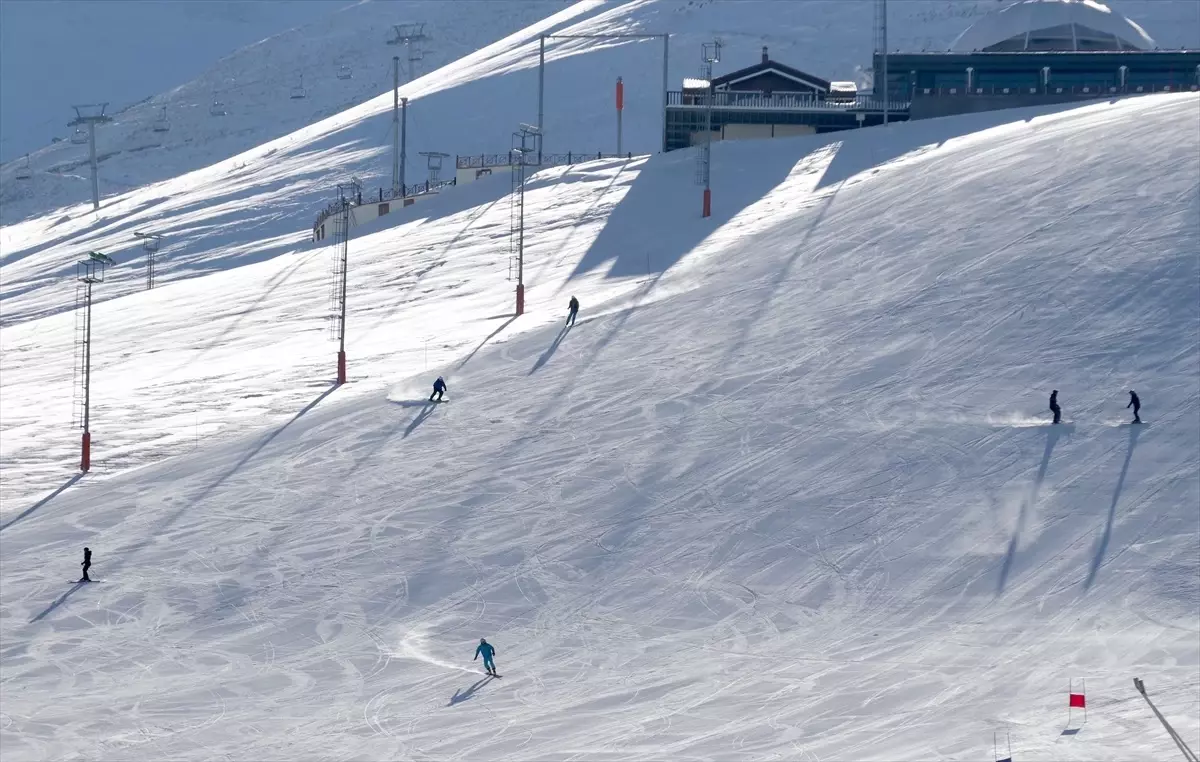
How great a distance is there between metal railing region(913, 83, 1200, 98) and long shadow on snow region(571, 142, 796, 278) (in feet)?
22.8

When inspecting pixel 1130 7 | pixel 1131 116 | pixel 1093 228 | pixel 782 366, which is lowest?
pixel 782 366

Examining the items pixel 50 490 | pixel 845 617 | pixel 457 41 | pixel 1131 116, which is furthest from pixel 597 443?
pixel 457 41

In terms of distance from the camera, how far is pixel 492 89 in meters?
78.0

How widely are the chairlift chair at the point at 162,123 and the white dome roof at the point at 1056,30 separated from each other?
52463 millimetres

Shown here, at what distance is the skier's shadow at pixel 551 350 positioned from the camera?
36750 millimetres

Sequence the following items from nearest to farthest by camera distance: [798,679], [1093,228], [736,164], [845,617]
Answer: [798,679]
[845,617]
[1093,228]
[736,164]

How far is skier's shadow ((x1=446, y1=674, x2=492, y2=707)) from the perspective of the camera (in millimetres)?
22888

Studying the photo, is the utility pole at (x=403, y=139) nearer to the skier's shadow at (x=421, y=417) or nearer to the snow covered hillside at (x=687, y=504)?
the snow covered hillside at (x=687, y=504)

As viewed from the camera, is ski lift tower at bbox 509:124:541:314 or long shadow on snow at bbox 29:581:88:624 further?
ski lift tower at bbox 509:124:541:314

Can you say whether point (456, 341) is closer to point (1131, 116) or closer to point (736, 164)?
point (736, 164)

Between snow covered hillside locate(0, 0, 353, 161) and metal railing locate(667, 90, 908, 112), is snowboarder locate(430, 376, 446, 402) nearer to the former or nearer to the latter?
metal railing locate(667, 90, 908, 112)

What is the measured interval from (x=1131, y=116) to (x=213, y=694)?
33.0 metres

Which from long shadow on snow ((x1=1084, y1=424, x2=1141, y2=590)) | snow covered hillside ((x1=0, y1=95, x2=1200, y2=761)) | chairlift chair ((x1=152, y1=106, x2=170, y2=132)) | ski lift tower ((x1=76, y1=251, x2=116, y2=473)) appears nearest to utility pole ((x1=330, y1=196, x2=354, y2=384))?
snow covered hillside ((x1=0, y1=95, x2=1200, y2=761))

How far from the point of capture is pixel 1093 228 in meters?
38.2
